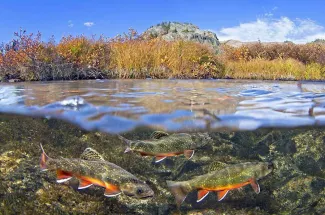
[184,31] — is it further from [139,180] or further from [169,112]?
[139,180]

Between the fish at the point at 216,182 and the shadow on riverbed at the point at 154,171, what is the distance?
0.39 meters

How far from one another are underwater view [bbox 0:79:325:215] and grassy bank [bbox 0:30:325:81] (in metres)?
9.25

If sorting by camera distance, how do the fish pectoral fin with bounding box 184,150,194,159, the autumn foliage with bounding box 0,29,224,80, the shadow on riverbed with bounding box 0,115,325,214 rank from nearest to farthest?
the fish pectoral fin with bounding box 184,150,194,159 < the shadow on riverbed with bounding box 0,115,325,214 < the autumn foliage with bounding box 0,29,224,80

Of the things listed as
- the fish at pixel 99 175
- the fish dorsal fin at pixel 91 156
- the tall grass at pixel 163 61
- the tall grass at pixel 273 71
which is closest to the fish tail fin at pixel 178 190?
the fish at pixel 99 175

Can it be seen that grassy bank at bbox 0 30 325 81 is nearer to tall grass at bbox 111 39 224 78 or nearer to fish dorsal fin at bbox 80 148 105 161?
tall grass at bbox 111 39 224 78

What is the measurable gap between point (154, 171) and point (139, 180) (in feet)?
9.08

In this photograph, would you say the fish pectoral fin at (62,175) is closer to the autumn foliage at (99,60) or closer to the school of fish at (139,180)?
the school of fish at (139,180)

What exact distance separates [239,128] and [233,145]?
0.50m

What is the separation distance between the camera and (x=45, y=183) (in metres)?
5.47

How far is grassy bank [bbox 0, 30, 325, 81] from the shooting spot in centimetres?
1872

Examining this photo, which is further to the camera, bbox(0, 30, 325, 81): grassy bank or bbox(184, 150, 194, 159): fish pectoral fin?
bbox(0, 30, 325, 81): grassy bank

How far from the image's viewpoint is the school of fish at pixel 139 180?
11.8 ft

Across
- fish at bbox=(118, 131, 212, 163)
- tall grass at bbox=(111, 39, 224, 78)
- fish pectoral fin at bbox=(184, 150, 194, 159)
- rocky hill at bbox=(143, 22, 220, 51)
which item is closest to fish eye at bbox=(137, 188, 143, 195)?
fish at bbox=(118, 131, 212, 163)

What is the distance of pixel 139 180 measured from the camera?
3.69 metres
